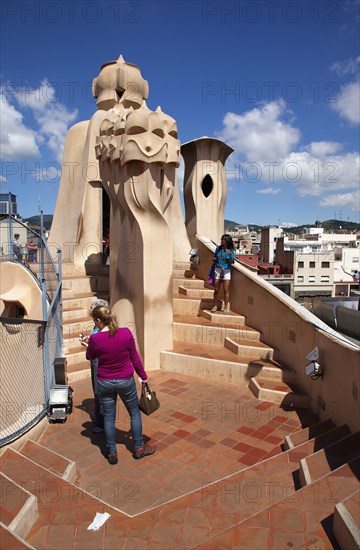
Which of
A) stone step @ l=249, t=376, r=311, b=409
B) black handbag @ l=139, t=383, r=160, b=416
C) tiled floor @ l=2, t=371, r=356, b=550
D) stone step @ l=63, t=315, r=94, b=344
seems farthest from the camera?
stone step @ l=63, t=315, r=94, b=344

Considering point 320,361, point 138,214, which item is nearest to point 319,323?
point 320,361

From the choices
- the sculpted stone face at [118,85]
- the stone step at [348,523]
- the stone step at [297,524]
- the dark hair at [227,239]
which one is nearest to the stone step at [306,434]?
the stone step at [297,524]

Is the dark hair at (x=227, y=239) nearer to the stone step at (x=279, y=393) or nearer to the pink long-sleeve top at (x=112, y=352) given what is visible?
the stone step at (x=279, y=393)

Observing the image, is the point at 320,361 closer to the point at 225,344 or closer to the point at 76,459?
the point at 225,344

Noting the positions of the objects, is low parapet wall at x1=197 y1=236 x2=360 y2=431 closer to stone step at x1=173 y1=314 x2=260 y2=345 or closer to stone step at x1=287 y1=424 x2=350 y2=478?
A: stone step at x1=287 y1=424 x2=350 y2=478

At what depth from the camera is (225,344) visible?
7.49 meters

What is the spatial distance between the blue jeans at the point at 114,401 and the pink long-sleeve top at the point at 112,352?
0.23 ft

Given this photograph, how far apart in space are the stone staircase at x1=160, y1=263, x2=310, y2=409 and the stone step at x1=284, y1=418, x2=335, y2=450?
881 mm

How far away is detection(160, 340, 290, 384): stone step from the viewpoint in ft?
21.1

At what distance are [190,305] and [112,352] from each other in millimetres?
5129

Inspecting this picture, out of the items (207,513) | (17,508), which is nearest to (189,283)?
(207,513)

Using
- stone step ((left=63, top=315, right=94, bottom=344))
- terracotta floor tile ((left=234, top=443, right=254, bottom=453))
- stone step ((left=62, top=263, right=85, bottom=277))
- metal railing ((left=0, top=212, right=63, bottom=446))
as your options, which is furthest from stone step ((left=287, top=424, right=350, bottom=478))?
stone step ((left=62, top=263, right=85, bottom=277))

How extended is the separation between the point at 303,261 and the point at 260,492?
133ft

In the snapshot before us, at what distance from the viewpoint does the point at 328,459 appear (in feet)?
11.7
